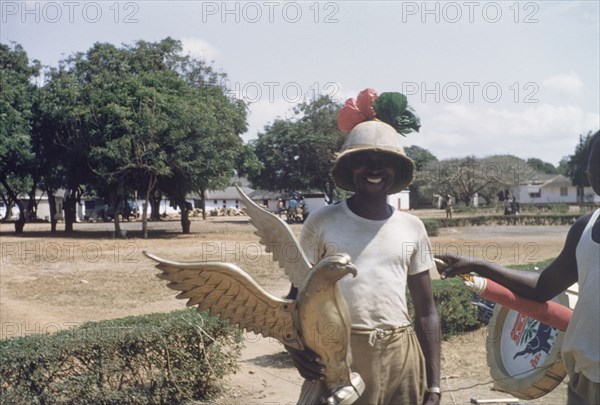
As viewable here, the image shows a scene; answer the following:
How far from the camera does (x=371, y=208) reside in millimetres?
2779

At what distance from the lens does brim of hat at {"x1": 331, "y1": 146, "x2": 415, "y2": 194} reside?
2.73m

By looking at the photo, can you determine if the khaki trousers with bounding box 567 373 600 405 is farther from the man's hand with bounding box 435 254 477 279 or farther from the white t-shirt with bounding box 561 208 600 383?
the man's hand with bounding box 435 254 477 279

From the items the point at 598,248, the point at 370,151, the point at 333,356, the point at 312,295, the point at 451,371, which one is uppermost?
the point at 370,151

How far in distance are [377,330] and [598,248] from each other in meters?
0.89

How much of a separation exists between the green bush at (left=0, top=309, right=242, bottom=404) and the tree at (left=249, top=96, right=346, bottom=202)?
33.0 metres

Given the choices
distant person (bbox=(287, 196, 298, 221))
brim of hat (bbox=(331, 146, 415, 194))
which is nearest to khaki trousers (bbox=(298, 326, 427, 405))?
brim of hat (bbox=(331, 146, 415, 194))

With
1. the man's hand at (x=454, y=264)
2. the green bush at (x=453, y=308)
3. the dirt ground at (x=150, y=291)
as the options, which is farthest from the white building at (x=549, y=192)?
the man's hand at (x=454, y=264)

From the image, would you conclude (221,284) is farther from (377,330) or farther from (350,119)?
(350,119)

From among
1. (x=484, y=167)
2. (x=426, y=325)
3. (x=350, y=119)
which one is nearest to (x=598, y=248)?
(x=426, y=325)

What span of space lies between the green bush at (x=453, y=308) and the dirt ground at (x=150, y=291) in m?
0.16

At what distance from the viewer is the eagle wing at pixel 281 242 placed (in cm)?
257

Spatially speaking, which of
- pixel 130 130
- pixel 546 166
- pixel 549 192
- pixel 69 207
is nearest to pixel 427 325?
pixel 130 130

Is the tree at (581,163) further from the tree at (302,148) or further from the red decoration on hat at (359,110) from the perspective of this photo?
the tree at (302,148)

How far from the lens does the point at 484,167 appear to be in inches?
1949
